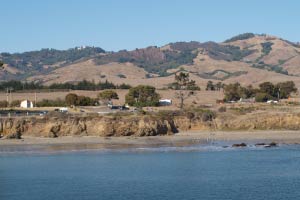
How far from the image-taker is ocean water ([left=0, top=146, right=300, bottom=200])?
128 feet

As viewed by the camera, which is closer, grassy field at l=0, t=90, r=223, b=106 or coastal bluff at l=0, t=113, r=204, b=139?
coastal bluff at l=0, t=113, r=204, b=139

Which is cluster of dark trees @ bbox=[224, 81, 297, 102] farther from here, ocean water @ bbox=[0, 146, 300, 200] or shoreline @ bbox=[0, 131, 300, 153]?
ocean water @ bbox=[0, 146, 300, 200]

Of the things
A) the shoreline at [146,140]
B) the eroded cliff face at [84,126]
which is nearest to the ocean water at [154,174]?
the shoreline at [146,140]

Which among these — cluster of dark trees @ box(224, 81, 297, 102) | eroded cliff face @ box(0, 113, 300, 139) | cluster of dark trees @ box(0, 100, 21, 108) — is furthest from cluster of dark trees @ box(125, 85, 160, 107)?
eroded cliff face @ box(0, 113, 300, 139)

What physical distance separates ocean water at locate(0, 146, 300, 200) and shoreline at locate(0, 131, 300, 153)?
408 centimetres

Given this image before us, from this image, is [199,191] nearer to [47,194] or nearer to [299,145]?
[47,194]

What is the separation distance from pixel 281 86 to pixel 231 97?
1657 cm

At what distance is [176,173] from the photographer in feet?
159

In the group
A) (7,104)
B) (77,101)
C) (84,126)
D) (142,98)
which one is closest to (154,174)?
(84,126)

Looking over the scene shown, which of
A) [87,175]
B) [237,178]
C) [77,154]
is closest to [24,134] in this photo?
[77,154]

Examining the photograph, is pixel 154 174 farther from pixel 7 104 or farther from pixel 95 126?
pixel 7 104

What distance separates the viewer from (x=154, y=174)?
156 feet

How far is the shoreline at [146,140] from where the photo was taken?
65375mm

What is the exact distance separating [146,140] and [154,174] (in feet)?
77.3
